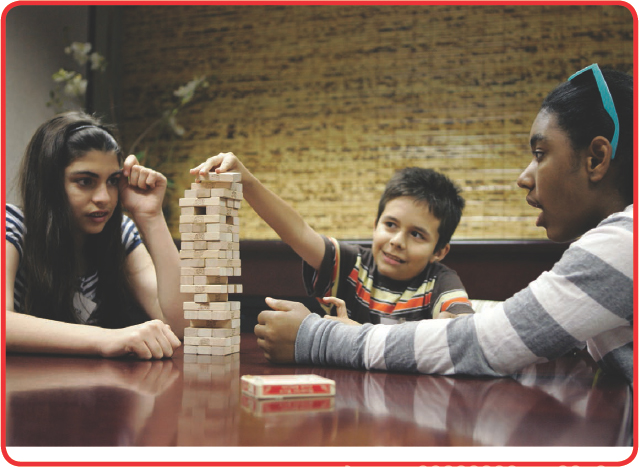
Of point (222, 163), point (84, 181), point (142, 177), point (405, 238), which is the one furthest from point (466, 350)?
point (84, 181)

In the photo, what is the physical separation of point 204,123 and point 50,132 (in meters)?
1.47

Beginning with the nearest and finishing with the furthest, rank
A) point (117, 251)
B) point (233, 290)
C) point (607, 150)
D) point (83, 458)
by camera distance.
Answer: point (83, 458)
point (607, 150)
point (233, 290)
point (117, 251)

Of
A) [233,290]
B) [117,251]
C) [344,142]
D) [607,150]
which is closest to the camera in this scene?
[607,150]

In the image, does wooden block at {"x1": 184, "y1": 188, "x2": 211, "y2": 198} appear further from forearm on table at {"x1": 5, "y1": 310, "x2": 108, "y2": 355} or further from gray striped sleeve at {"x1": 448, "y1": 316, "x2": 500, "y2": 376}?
gray striped sleeve at {"x1": 448, "y1": 316, "x2": 500, "y2": 376}

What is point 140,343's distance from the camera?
1154mm

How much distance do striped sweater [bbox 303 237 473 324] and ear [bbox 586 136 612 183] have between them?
0.65m

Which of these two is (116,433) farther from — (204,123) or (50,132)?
(204,123)

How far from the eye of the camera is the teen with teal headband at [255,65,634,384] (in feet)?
2.99

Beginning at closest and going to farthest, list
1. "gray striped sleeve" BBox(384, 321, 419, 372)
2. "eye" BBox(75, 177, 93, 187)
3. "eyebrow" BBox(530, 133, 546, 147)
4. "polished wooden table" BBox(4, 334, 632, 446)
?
"polished wooden table" BBox(4, 334, 632, 446) → "gray striped sleeve" BBox(384, 321, 419, 372) → "eyebrow" BBox(530, 133, 546, 147) → "eye" BBox(75, 177, 93, 187)

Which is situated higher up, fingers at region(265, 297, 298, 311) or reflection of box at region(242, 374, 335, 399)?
fingers at region(265, 297, 298, 311)

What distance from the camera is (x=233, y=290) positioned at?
122cm

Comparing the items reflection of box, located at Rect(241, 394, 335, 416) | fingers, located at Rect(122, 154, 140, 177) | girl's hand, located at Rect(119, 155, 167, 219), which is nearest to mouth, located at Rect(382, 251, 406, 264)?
girl's hand, located at Rect(119, 155, 167, 219)

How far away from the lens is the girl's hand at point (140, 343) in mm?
1155

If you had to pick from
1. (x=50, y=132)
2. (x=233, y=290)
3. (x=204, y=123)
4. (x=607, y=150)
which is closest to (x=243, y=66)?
(x=204, y=123)
